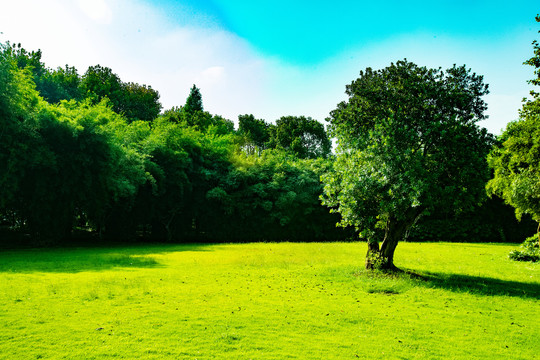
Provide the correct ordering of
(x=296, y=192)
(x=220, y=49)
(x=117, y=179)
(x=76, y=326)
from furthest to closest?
(x=296, y=192), (x=117, y=179), (x=220, y=49), (x=76, y=326)

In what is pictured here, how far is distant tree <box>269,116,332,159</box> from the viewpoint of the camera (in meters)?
56.7

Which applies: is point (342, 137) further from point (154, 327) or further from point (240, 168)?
point (240, 168)

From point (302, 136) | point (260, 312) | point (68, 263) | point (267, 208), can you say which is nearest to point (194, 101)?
point (302, 136)

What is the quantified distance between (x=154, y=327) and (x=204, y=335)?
1115 mm

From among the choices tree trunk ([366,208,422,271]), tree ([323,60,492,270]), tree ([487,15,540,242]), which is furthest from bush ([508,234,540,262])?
tree trunk ([366,208,422,271])

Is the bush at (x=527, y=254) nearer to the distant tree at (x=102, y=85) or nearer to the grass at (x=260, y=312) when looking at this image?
the grass at (x=260, y=312)

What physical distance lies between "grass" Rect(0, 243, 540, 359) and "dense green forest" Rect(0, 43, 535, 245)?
6476mm

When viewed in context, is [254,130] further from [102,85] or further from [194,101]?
[102,85]

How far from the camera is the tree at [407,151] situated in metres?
12.7

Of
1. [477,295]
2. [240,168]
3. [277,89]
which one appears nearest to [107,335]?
[477,295]

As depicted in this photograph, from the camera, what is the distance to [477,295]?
10.9 metres

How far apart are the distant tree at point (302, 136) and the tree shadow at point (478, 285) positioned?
4205 cm

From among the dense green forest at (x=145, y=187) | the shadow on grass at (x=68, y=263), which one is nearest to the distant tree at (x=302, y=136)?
the dense green forest at (x=145, y=187)

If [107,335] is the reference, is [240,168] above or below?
above
